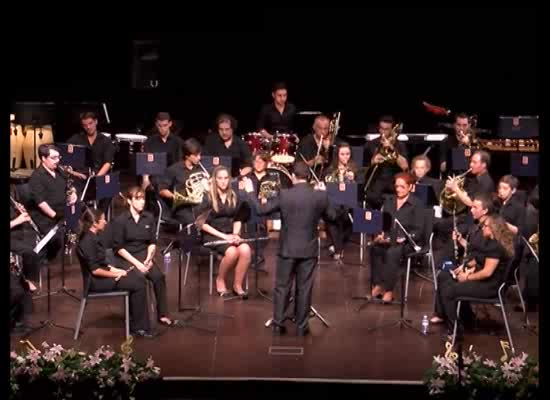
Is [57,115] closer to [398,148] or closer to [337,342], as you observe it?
[398,148]

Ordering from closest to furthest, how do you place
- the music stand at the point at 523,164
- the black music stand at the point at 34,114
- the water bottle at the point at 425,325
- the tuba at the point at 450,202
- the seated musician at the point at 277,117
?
the water bottle at the point at 425,325 → the tuba at the point at 450,202 → the music stand at the point at 523,164 → the seated musician at the point at 277,117 → the black music stand at the point at 34,114

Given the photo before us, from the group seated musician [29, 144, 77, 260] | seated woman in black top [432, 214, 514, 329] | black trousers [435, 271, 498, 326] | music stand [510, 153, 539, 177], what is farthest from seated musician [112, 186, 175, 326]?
music stand [510, 153, 539, 177]

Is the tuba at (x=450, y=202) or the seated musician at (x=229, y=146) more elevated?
the seated musician at (x=229, y=146)

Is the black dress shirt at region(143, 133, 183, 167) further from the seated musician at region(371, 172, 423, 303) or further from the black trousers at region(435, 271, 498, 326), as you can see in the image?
the black trousers at region(435, 271, 498, 326)

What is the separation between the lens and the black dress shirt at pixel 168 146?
10617 millimetres

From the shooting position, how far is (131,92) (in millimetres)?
14078

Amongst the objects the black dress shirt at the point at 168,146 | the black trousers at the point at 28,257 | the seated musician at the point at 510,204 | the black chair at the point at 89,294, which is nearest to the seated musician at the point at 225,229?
the black chair at the point at 89,294

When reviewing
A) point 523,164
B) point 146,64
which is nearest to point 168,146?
point 146,64

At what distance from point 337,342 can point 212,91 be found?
713cm

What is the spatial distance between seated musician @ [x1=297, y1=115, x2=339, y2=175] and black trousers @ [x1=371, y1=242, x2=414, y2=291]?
95.1 inches

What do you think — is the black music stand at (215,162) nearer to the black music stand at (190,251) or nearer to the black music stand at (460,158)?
the black music stand at (190,251)

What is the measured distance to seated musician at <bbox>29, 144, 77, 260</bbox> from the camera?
8875mm

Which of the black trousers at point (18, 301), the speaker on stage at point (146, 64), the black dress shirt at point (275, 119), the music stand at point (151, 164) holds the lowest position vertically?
the black trousers at point (18, 301)

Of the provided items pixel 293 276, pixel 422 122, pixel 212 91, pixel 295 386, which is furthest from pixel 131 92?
pixel 295 386
